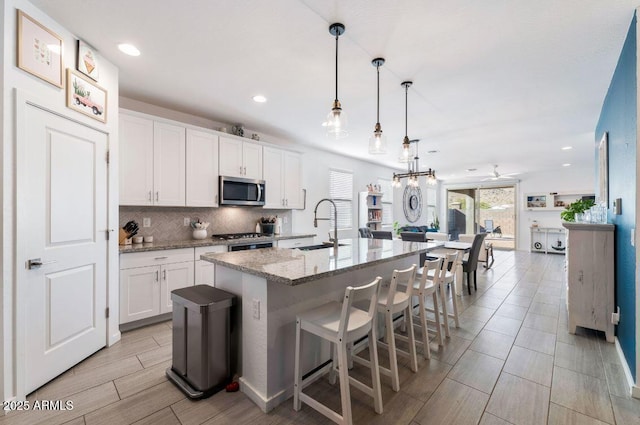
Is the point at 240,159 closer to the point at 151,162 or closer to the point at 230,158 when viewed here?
the point at 230,158

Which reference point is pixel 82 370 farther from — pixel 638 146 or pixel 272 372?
pixel 638 146

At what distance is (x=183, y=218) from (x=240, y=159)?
1160mm

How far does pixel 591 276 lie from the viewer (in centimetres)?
274

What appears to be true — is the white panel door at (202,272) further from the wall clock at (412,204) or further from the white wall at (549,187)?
the white wall at (549,187)

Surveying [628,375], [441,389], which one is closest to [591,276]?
[628,375]

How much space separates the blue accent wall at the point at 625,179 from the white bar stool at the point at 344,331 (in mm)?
1910

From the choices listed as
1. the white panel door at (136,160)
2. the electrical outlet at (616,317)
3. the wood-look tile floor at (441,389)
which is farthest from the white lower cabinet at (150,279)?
the electrical outlet at (616,317)

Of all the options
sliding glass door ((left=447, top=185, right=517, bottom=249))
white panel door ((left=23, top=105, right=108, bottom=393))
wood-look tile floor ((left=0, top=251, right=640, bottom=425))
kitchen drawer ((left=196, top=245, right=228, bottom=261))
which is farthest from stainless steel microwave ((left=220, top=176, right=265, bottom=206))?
sliding glass door ((left=447, top=185, right=517, bottom=249))

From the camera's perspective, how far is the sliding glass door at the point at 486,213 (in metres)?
9.88

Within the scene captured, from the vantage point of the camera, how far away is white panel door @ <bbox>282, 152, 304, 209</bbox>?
4.81m

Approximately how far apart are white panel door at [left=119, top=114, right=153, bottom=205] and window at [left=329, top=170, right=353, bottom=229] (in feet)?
12.0

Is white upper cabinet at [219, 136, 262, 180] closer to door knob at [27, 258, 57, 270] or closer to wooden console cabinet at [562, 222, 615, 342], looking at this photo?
door knob at [27, 258, 57, 270]

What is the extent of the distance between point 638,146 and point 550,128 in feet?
10.3

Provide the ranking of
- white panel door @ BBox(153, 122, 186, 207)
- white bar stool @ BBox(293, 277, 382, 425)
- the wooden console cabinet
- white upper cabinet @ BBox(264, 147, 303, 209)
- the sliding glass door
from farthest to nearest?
the sliding glass door → white upper cabinet @ BBox(264, 147, 303, 209) → white panel door @ BBox(153, 122, 186, 207) → the wooden console cabinet → white bar stool @ BBox(293, 277, 382, 425)
